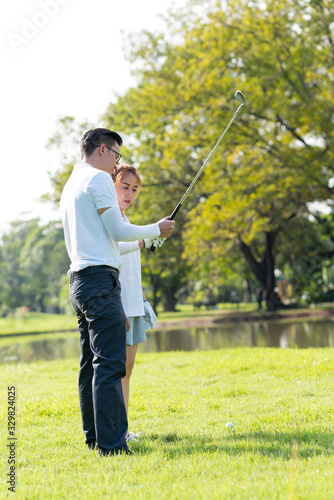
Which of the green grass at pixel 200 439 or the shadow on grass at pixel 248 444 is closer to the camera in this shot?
the green grass at pixel 200 439

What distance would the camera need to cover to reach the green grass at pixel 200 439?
255 cm

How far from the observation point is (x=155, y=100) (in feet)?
59.2

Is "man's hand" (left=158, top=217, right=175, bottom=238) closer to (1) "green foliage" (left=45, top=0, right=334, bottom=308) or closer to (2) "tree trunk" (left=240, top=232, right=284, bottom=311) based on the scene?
(1) "green foliage" (left=45, top=0, right=334, bottom=308)

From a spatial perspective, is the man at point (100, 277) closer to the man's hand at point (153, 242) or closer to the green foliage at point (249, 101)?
the man's hand at point (153, 242)

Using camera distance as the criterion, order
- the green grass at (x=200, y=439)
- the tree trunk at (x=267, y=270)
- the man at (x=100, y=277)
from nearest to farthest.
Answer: the green grass at (x=200, y=439)
the man at (x=100, y=277)
the tree trunk at (x=267, y=270)

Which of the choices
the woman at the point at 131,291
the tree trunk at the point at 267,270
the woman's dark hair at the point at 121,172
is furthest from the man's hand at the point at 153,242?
the tree trunk at the point at 267,270

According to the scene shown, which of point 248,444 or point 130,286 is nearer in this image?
point 248,444

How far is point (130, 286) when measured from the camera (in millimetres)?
3967

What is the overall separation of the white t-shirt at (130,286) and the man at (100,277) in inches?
14.7

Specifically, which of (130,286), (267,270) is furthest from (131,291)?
(267,270)

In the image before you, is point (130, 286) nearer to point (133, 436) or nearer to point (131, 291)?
point (131, 291)

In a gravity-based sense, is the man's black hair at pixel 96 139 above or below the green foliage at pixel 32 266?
below

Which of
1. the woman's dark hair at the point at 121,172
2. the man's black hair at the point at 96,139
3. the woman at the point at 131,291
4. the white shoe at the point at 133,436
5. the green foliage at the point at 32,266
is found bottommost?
the white shoe at the point at 133,436

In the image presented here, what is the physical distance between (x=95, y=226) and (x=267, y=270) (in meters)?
23.3
